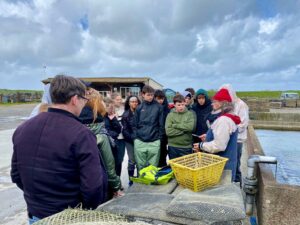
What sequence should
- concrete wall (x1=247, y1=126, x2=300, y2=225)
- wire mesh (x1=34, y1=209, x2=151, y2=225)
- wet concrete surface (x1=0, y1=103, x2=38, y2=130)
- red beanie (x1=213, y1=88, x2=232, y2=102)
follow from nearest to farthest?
wire mesh (x1=34, y1=209, x2=151, y2=225) < concrete wall (x1=247, y1=126, x2=300, y2=225) < red beanie (x1=213, y1=88, x2=232, y2=102) < wet concrete surface (x1=0, y1=103, x2=38, y2=130)

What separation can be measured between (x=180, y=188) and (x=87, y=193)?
82cm

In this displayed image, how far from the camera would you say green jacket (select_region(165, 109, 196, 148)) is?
4.01 meters

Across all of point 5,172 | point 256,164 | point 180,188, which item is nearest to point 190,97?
point 256,164

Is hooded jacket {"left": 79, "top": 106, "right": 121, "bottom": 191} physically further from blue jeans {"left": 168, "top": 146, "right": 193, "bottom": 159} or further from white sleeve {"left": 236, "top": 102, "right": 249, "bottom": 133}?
white sleeve {"left": 236, "top": 102, "right": 249, "bottom": 133}

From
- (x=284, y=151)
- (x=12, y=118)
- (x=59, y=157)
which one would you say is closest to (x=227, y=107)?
(x=59, y=157)

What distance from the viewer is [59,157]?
169 centimetres

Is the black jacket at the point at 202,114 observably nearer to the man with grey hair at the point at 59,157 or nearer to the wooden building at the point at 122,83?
the man with grey hair at the point at 59,157

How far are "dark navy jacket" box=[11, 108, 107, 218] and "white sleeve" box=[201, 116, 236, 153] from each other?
4.55 ft

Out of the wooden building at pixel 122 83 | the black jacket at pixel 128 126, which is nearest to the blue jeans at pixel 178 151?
the black jacket at pixel 128 126

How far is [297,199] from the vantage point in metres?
2.89

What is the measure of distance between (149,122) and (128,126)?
478mm

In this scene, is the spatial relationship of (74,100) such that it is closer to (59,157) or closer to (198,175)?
(59,157)

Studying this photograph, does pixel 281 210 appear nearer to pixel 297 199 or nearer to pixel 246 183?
pixel 297 199

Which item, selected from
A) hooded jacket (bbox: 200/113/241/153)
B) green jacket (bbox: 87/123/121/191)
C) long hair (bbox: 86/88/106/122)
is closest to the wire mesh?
green jacket (bbox: 87/123/121/191)
